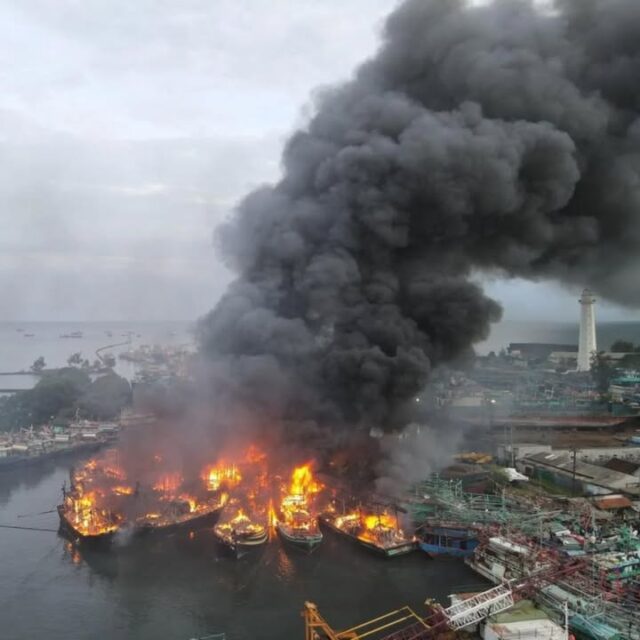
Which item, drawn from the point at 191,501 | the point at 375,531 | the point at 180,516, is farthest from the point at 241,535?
the point at 191,501

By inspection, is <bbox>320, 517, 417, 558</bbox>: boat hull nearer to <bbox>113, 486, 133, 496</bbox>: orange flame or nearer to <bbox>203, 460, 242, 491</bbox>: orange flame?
<bbox>203, 460, 242, 491</bbox>: orange flame

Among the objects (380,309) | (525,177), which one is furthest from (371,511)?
(525,177)

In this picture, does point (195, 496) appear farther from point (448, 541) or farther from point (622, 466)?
point (622, 466)

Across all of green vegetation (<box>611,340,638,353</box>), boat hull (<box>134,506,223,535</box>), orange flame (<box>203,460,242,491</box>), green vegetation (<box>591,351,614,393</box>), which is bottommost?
boat hull (<box>134,506,223,535</box>)

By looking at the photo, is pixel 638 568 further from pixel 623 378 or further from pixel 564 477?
pixel 623 378

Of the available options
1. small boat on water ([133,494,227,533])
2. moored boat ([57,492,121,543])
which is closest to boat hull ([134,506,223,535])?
small boat on water ([133,494,227,533])
